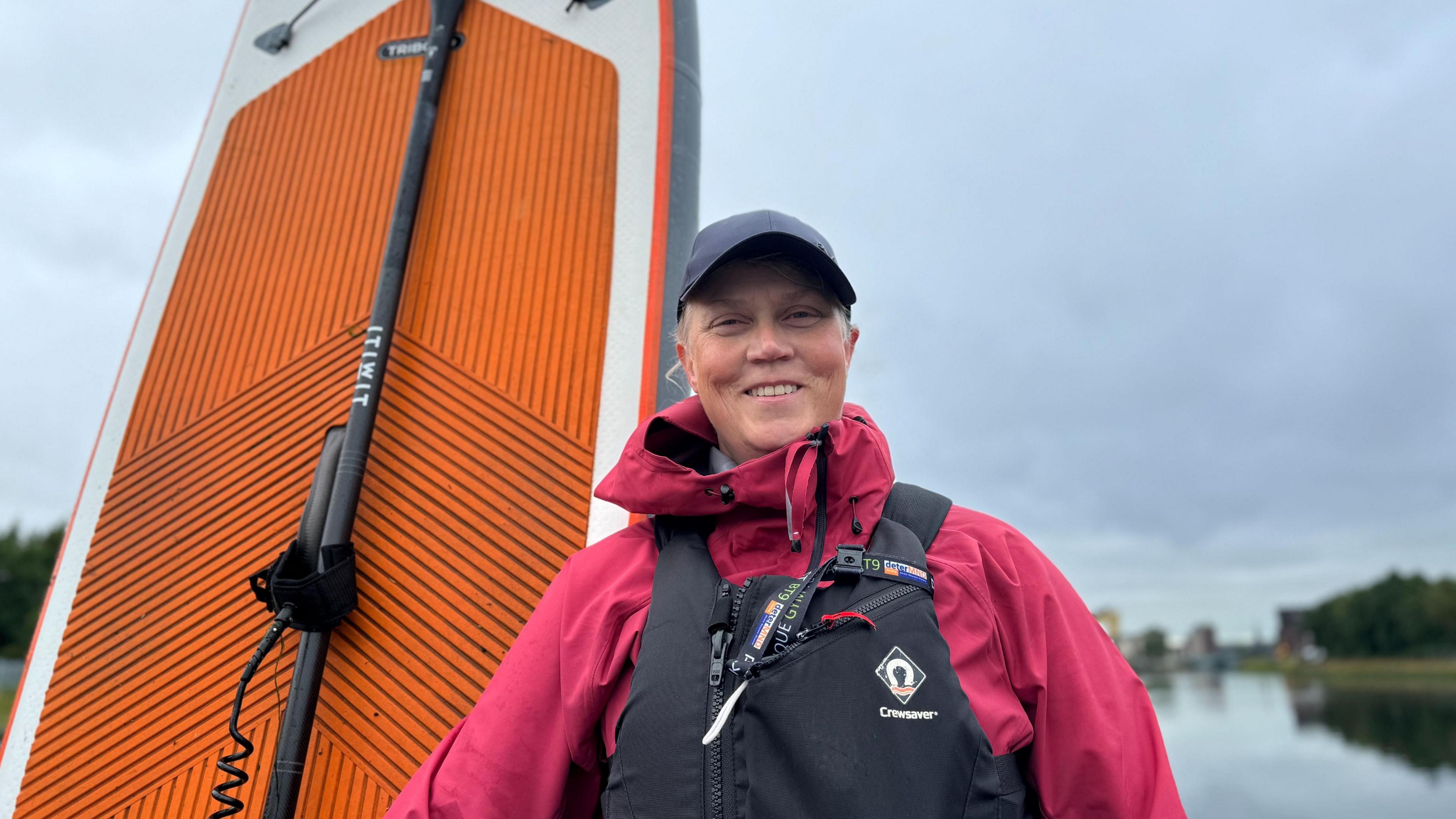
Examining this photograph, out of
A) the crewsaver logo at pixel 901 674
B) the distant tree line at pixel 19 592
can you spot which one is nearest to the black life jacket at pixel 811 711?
the crewsaver logo at pixel 901 674

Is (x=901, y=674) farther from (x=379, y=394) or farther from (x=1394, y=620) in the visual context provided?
(x=1394, y=620)

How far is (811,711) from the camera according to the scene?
1.13 metres

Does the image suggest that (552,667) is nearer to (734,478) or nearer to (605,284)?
(734,478)

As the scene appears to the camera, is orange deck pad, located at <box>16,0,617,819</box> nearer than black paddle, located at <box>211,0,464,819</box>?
No

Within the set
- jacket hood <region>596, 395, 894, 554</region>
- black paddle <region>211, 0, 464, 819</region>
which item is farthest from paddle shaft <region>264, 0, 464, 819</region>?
jacket hood <region>596, 395, 894, 554</region>

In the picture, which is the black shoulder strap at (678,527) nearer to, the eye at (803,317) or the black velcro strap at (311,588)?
the eye at (803,317)

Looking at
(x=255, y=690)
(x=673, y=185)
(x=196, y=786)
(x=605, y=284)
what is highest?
(x=673, y=185)

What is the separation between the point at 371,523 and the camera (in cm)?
262

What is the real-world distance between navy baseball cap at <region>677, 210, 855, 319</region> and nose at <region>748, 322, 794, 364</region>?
0.12m

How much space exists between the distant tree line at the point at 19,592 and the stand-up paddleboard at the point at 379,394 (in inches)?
1775

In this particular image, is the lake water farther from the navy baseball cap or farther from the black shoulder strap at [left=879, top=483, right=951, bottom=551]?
the navy baseball cap

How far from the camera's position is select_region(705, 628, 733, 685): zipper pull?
3.90 ft

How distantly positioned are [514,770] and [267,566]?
1526 millimetres

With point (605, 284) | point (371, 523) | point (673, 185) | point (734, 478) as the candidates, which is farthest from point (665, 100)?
point (734, 478)
